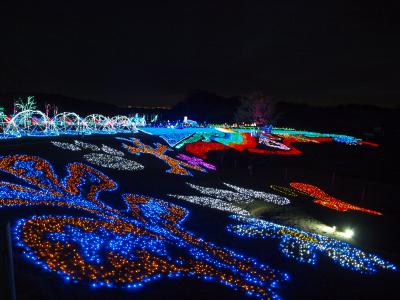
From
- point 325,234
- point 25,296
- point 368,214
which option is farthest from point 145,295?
point 368,214

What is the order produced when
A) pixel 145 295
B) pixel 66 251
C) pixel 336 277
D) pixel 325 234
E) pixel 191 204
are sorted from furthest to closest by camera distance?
pixel 191 204, pixel 325 234, pixel 336 277, pixel 66 251, pixel 145 295

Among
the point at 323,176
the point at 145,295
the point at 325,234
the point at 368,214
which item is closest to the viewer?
the point at 145,295

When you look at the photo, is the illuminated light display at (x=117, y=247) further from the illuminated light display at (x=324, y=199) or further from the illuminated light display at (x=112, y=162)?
the illuminated light display at (x=324, y=199)

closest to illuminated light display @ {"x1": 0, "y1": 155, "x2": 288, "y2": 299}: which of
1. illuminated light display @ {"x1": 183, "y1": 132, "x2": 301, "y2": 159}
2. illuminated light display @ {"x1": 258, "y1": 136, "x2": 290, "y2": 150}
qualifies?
illuminated light display @ {"x1": 183, "y1": 132, "x2": 301, "y2": 159}

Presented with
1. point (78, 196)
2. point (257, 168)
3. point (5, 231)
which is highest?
point (5, 231)

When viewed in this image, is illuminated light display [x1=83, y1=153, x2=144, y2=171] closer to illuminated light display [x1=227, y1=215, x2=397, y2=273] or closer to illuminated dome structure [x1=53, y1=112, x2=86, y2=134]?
illuminated dome structure [x1=53, y1=112, x2=86, y2=134]

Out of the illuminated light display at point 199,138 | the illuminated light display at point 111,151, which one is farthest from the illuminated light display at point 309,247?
the illuminated light display at point 199,138

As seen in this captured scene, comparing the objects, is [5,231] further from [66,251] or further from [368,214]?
[368,214]
